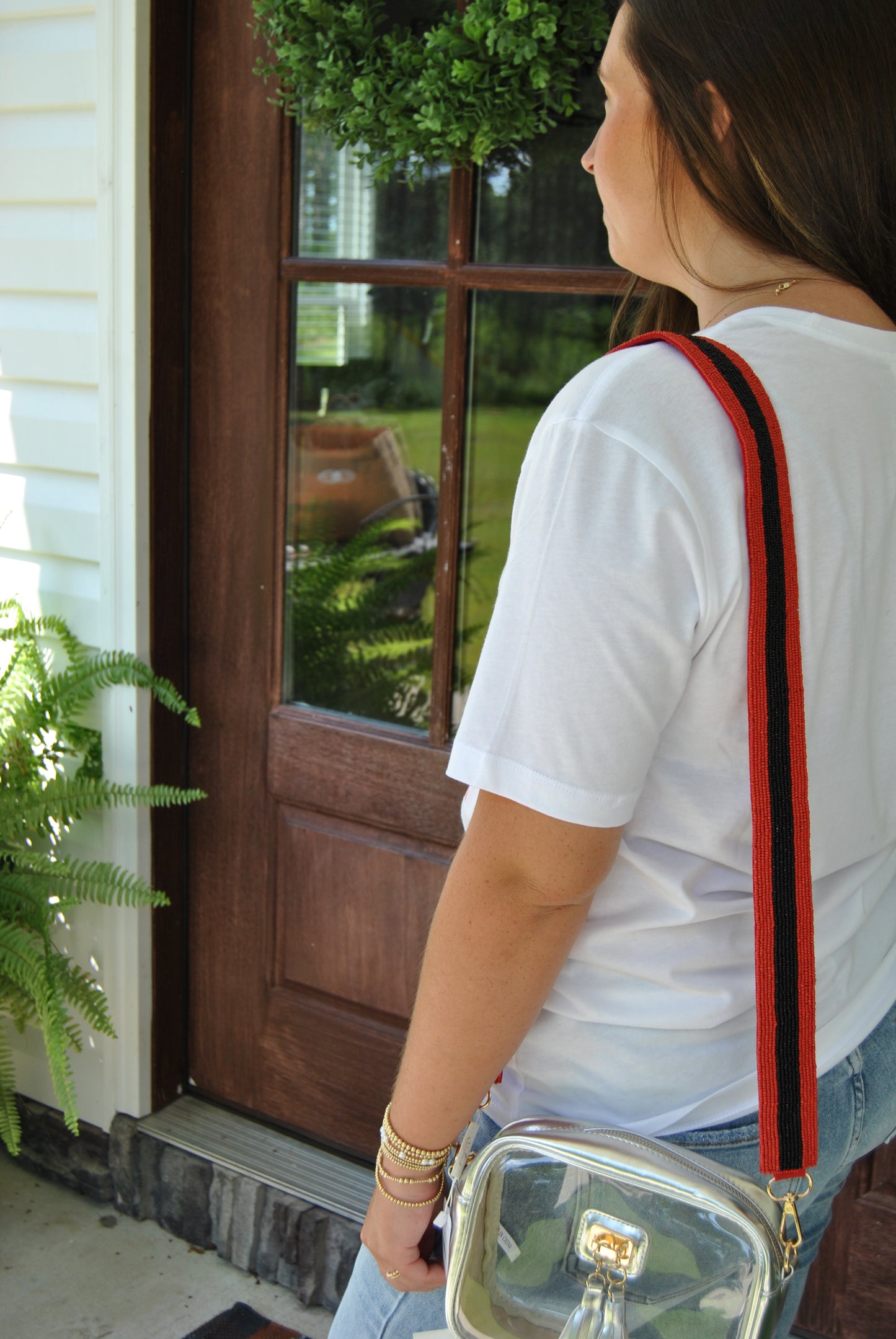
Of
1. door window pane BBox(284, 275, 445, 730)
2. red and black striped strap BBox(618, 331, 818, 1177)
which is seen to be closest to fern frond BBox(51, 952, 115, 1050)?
door window pane BBox(284, 275, 445, 730)

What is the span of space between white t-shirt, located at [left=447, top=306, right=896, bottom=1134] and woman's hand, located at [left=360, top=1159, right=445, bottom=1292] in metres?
0.09

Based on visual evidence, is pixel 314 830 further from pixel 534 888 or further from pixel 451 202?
pixel 534 888

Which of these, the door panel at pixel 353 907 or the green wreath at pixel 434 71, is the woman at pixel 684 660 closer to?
the green wreath at pixel 434 71

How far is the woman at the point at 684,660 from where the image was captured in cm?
72

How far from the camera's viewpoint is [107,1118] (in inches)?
86.2

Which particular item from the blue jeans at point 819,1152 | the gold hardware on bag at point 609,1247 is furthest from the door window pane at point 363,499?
the gold hardware on bag at point 609,1247

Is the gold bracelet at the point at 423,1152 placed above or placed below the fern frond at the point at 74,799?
above

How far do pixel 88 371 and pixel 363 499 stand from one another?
19.8 inches

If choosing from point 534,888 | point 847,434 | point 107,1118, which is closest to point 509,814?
point 534,888

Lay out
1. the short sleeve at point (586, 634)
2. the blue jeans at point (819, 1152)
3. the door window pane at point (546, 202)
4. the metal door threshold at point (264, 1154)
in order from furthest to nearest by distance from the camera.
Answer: the metal door threshold at point (264, 1154)
the door window pane at point (546, 202)
the blue jeans at point (819, 1152)
the short sleeve at point (586, 634)

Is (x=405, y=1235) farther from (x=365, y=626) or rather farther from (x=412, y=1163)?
(x=365, y=626)

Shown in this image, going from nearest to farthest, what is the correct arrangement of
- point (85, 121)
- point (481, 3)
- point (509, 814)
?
point (509, 814), point (481, 3), point (85, 121)

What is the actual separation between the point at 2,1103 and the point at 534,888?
1.47 meters

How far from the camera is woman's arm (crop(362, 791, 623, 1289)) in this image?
0.77 meters
